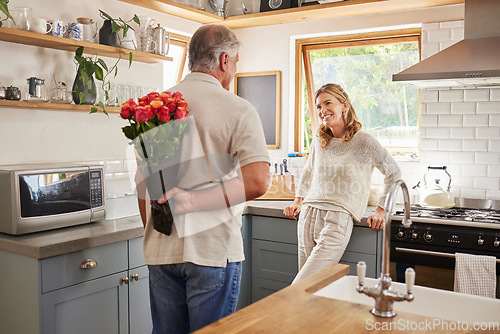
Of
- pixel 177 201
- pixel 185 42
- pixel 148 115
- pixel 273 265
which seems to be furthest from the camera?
pixel 185 42

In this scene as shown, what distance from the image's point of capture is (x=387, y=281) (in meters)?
1.42

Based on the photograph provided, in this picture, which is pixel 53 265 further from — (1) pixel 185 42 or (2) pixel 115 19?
(1) pixel 185 42

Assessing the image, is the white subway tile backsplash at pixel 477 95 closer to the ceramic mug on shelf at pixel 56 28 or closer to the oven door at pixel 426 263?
the oven door at pixel 426 263

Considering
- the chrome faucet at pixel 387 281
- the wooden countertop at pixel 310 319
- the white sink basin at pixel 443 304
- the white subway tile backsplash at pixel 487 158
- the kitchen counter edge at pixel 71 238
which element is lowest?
the white sink basin at pixel 443 304

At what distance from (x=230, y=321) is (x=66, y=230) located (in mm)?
1641

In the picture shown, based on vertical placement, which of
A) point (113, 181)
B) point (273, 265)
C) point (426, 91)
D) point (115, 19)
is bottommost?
point (273, 265)

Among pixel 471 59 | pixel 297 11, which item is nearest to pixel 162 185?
pixel 471 59

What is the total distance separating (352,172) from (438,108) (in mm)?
1103

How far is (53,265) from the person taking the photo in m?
2.48

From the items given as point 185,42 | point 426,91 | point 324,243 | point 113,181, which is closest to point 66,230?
point 113,181

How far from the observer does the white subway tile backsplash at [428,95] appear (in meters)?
3.87

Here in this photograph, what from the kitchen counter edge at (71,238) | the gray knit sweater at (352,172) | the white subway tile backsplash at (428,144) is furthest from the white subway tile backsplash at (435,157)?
the kitchen counter edge at (71,238)

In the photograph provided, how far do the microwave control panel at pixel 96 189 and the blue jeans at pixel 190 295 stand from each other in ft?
3.68

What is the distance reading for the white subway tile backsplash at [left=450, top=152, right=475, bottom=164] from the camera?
3779mm
